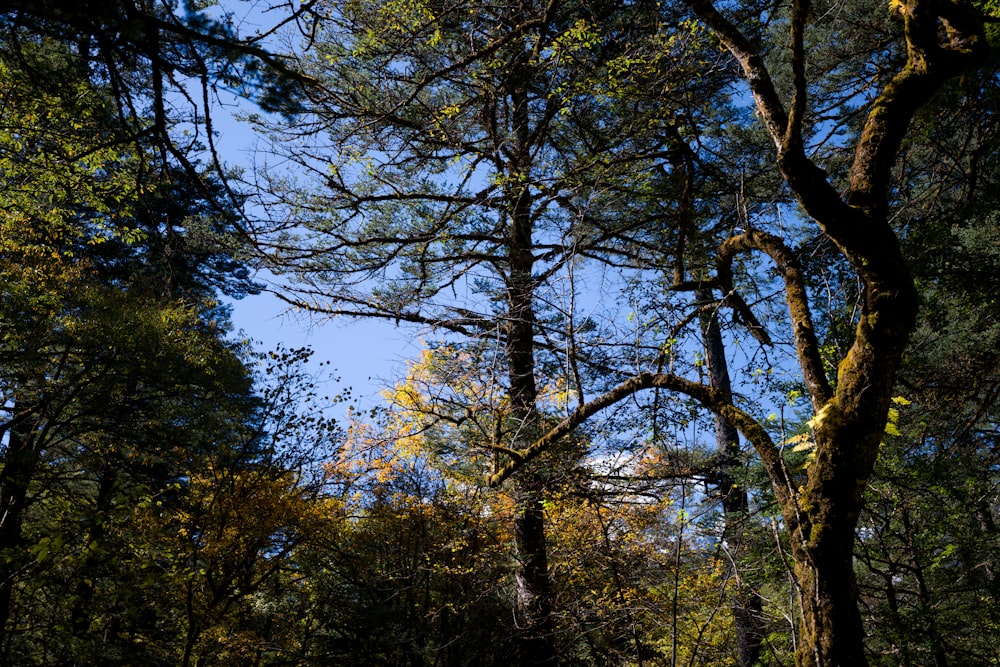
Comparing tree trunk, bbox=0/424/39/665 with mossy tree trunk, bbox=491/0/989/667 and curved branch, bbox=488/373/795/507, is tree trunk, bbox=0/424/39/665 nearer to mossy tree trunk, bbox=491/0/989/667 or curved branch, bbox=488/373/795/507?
curved branch, bbox=488/373/795/507

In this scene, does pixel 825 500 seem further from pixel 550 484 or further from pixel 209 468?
pixel 209 468

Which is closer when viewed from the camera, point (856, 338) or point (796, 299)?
point (856, 338)

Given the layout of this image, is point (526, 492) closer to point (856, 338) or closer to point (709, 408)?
point (709, 408)

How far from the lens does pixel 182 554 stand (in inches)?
291

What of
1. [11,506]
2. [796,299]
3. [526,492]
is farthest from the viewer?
[526,492]

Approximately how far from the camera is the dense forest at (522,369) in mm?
4602

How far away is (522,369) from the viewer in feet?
24.5

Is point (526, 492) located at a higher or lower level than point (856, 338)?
higher

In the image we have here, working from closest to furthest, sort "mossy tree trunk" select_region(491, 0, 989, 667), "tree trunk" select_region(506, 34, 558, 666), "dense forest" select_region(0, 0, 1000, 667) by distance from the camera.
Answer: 1. "mossy tree trunk" select_region(491, 0, 989, 667)
2. "dense forest" select_region(0, 0, 1000, 667)
3. "tree trunk" select_region(506, 34, 558, 666)

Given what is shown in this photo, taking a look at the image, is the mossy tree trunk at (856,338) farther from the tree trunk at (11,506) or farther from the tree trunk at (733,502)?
the tree trunk at (11,506)

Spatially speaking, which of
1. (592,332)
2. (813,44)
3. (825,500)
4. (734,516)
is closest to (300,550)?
(592,332)

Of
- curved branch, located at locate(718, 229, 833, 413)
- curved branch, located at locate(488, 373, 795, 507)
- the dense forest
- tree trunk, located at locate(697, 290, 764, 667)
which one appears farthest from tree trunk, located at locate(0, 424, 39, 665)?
curved branch, located at locate(718, 229, 833, 413)

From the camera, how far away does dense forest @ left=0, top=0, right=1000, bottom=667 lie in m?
4.60

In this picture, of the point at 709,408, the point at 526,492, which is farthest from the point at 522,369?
the point at 709,408
